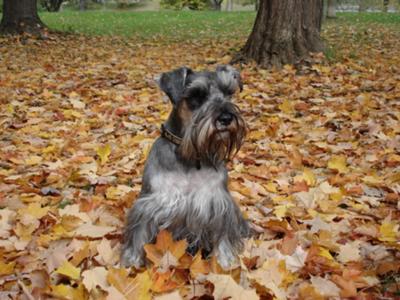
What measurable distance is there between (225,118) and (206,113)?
0.39 ft

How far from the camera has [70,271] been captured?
A: 3.19 m

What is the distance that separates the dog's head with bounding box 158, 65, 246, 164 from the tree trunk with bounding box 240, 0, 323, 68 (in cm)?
653

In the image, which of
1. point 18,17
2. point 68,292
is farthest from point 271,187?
point 18,17

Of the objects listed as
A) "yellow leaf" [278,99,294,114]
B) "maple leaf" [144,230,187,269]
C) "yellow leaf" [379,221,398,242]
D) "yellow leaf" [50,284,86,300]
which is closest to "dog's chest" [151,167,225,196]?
"maple leaf" [144,230,187,269]

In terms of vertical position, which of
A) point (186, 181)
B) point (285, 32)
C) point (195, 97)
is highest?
point (195, 97)

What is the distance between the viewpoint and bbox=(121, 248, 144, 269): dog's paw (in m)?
3.53

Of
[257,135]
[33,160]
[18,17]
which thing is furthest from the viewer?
[18,17]

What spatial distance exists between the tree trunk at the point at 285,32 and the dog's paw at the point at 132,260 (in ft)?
22.7

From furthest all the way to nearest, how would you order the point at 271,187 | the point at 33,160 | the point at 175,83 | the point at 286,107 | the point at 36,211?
the point at 286,107, the point at 33,160, the point at 271,187, the point at 36,211, the point at 175,83

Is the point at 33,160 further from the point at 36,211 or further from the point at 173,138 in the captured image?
the point at 173,138

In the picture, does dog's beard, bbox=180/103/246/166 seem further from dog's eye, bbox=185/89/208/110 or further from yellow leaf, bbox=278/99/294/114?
yellow leaf, bbox=278/99/294/114

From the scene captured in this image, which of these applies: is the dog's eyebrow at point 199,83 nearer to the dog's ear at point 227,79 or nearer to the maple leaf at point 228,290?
the dog's ear at point 227,79

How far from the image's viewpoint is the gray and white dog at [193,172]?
3.24 m

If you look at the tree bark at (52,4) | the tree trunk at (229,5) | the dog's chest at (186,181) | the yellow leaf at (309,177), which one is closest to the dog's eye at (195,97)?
the dog's chest at (186,181)
